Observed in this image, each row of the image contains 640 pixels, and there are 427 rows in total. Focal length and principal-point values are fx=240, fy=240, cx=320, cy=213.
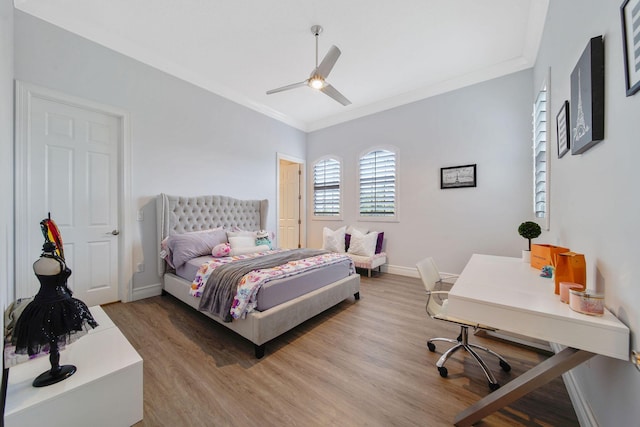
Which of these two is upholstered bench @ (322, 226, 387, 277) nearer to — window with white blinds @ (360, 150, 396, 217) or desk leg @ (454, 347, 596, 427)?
window with white blinds @ (360, 150, 396, 217)

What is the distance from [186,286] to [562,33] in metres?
4.26

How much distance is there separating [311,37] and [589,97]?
2.71m

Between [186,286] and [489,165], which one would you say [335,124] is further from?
[186,286]

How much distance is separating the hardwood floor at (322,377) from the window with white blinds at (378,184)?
7.75 feet

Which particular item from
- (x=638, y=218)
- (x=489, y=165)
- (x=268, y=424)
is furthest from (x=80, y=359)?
(x=489, y=165)

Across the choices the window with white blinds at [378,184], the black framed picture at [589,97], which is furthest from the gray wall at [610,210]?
the window with white blinds at [378,184]

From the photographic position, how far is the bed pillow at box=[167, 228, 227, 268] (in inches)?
121

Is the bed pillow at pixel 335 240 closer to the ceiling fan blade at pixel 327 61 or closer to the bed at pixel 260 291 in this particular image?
the bed at pixel 260 291

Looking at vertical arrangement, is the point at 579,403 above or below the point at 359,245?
below

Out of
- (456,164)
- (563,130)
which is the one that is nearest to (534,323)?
(563,130)

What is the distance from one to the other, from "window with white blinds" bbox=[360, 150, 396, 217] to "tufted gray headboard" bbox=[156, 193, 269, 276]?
200 cm

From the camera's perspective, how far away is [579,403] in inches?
55.8

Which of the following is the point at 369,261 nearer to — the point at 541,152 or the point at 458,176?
the point at 458,176

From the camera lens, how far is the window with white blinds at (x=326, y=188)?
5.36m
